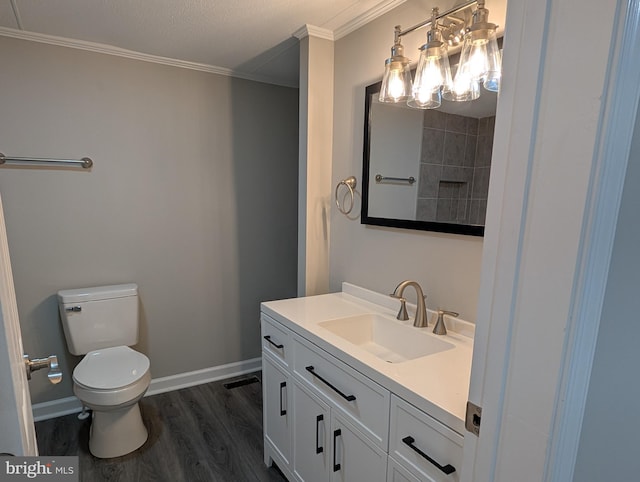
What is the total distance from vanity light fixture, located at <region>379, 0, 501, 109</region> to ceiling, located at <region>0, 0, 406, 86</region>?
1.10 feet

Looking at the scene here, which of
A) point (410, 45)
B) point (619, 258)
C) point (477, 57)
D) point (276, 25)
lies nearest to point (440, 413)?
point (619, 258)

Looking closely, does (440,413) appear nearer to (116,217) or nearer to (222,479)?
(222,479)

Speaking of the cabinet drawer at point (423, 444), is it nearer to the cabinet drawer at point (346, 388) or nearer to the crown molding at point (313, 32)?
the cabinet drawer at point (346, 388)

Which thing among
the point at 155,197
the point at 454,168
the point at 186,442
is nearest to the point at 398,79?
the point at 454,168

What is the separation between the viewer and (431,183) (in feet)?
5.14

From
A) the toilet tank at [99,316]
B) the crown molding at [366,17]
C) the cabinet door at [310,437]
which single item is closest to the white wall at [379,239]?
the crown molding at [366,17]

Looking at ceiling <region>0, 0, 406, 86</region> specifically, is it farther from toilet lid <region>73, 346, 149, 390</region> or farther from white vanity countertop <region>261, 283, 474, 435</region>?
toilet lid <region>73, 346, 149, 390</region>

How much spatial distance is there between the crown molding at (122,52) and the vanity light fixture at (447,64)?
4.67 feet

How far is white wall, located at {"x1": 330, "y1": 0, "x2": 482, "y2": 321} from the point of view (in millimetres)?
1466

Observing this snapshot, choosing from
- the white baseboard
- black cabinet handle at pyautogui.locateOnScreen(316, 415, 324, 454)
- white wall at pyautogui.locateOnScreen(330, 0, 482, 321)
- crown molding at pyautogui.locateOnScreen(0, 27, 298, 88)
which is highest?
crown molding at pyautogui.locateOnScreen(0, 27, 298, 88)

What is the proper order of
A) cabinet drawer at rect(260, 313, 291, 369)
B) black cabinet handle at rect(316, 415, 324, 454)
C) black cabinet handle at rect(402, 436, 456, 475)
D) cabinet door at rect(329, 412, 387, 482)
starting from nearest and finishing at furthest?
black cabinet handle at rect(402, 436, 456, 475)
cabinet door at rect(329, 412, 387, 482)
black cabinet handle at rect(316, 415, 324, 454)
cabinet drawer at rect(260, 313, 291, 369)

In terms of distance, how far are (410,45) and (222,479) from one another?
7.31 feet

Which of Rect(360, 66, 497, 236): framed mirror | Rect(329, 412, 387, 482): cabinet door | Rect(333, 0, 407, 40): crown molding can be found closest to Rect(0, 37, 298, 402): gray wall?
Rect(333, 0, 407, 40): crown molding

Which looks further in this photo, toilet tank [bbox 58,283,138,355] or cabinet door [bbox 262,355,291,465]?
toilet tank [bbox 58,283,138,355]
